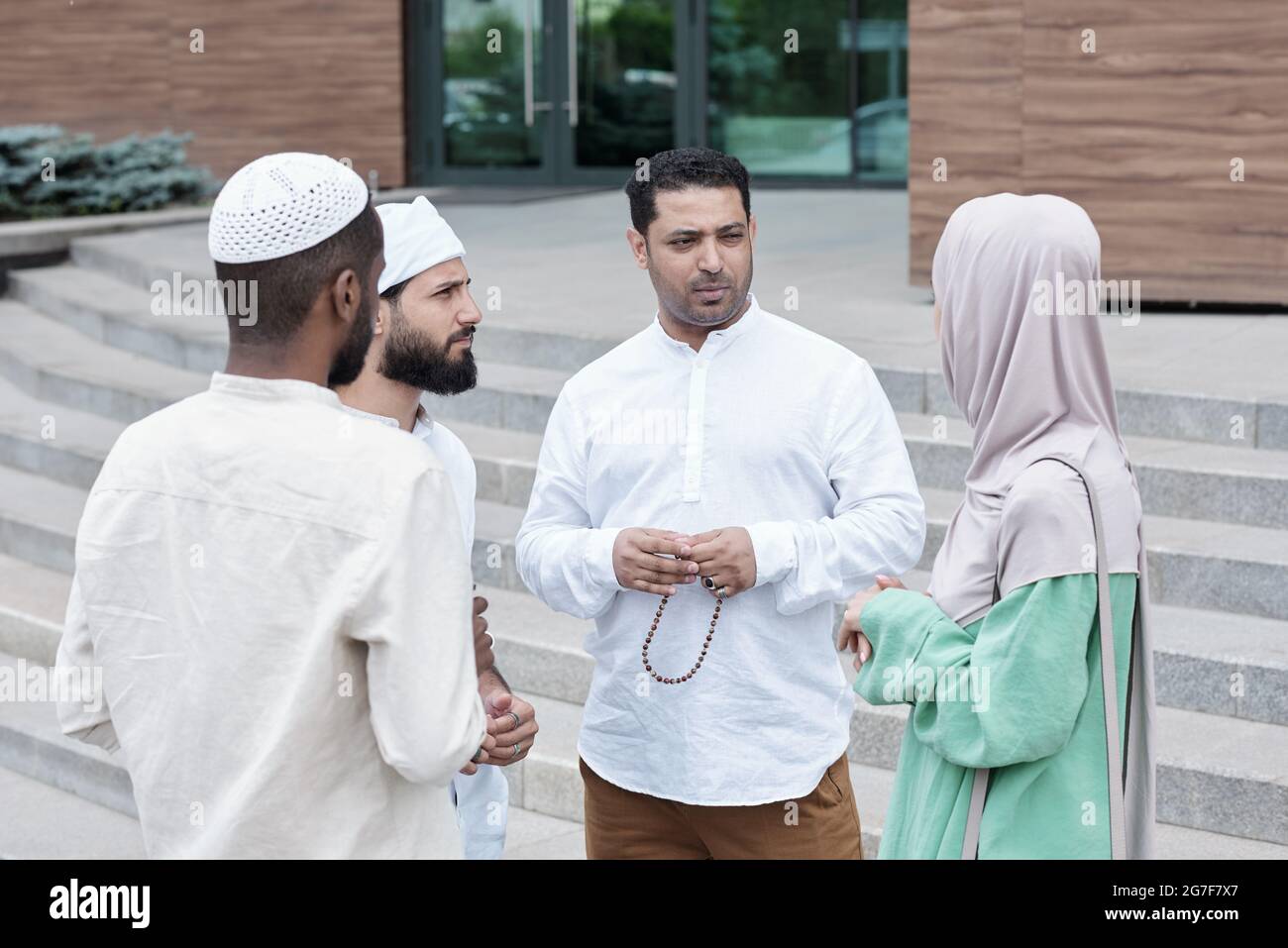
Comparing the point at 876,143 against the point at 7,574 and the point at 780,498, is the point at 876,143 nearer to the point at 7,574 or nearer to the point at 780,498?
the point at 7,574

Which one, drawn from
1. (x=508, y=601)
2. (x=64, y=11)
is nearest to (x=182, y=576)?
(x=508, y=601)

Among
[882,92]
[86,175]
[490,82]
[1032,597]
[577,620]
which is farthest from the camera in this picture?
[490,82]

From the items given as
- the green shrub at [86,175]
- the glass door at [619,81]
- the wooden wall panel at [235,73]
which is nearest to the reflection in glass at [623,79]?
the glass door at [619,81]

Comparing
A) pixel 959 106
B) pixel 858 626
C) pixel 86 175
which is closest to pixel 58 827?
pixel 858 626

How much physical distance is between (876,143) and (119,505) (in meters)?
13.3

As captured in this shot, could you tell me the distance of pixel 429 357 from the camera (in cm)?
324

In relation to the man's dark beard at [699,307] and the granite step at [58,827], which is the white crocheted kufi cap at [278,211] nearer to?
the man's dark beard at [699,307]

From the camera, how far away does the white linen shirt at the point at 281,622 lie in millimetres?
2043

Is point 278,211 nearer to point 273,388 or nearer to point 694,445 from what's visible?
point 273,388

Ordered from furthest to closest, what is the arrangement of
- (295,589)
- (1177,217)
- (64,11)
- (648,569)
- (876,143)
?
1. (64,11)
2. (876,143)
3. (1177,217)
4. (648,569)
5. (295,589)

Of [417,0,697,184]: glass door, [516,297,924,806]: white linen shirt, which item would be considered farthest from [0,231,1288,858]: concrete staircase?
[417,0,697,184]: glass door

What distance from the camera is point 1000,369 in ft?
8.62

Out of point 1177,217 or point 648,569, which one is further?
point 1177,217

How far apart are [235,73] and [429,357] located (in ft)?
44.5
